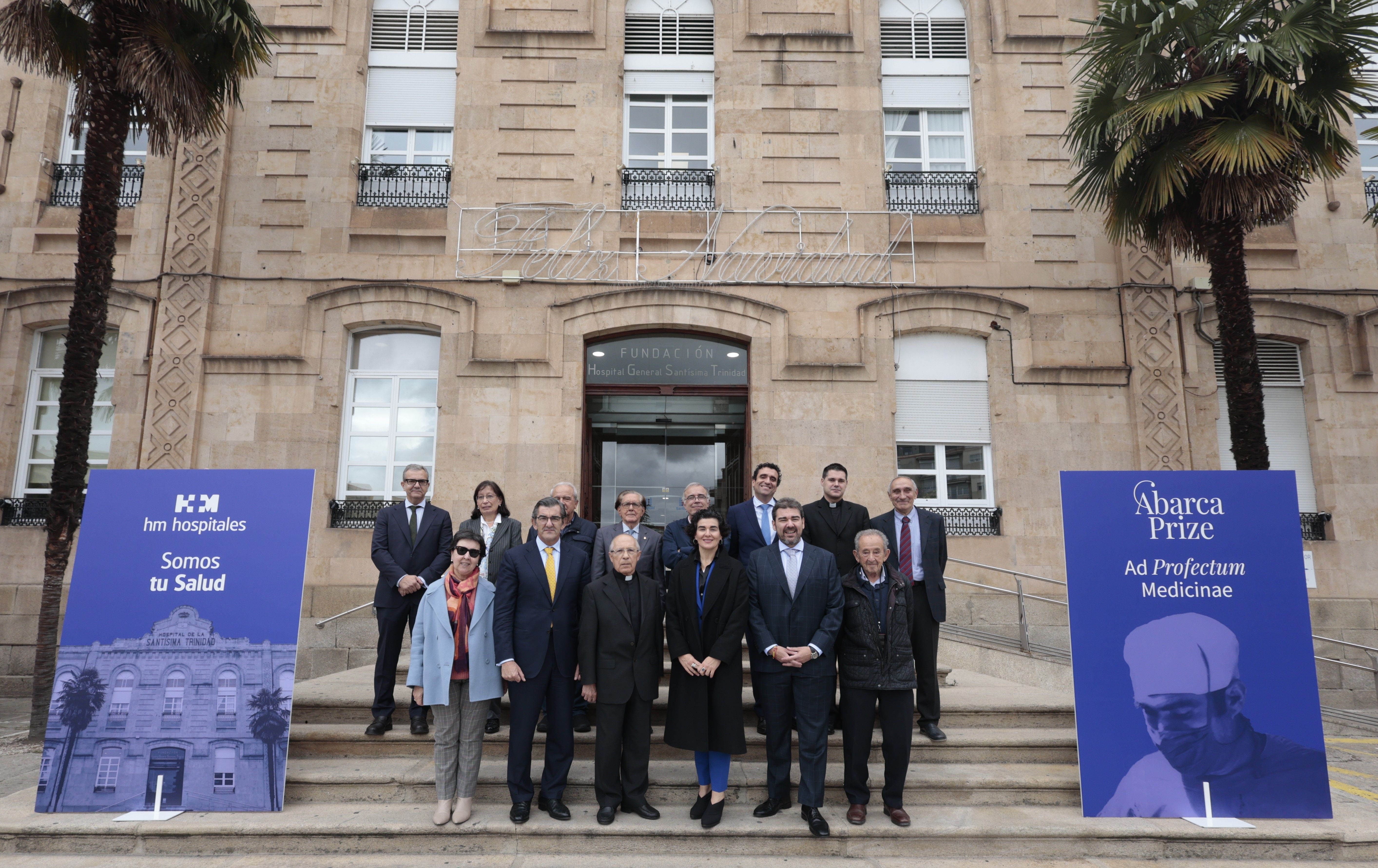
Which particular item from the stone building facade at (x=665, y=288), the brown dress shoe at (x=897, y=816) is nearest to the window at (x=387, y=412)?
the stone building facade at (x=665, y=288)

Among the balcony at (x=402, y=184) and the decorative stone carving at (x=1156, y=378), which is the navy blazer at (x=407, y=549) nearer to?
the balcony at (x=402, y=184)

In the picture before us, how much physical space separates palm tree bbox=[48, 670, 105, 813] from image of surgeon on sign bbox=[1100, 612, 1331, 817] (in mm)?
6877

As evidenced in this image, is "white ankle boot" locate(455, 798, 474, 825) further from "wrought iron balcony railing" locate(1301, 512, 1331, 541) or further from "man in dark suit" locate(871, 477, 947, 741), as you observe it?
"wrought iron balcony railing" locate(1301, 512, 1331, 541)

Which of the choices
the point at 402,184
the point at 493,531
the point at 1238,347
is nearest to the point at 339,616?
the point at 493,531

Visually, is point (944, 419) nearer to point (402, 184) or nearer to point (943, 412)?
point (943, 412)

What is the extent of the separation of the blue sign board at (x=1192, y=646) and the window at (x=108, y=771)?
6.49 metres

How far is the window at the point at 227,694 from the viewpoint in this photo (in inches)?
219

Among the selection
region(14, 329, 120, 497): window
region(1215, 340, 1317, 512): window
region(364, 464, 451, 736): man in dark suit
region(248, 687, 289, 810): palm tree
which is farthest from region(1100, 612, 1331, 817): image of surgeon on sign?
region(14, 329, 120, 497): window

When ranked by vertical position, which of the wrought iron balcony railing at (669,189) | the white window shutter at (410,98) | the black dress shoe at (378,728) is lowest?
the black dress shoe at (378,728)

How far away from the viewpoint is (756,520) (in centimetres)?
638

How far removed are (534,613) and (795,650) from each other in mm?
1732

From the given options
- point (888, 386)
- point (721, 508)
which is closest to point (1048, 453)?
point (888, 386)

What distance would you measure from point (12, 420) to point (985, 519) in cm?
1294

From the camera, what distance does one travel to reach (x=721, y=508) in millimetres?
11000
